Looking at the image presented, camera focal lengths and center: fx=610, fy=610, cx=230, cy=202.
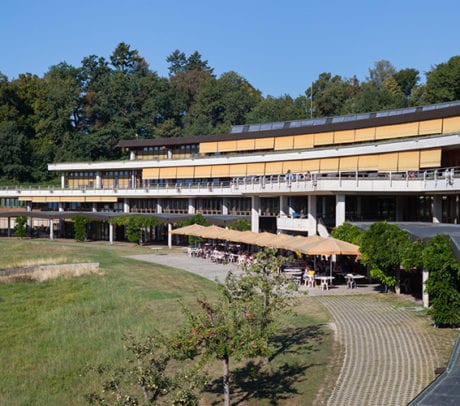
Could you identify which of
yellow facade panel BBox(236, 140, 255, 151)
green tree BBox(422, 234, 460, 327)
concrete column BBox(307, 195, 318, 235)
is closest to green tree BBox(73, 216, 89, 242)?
yellow facade panel BBox(236, 140, 255, 151)

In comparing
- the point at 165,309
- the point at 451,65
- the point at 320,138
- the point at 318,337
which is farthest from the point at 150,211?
the point at 318,337

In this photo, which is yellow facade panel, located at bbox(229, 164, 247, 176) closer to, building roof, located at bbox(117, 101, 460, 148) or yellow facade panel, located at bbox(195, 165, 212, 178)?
yellow facade panel, located at bbox(195, 165, 212, 178)

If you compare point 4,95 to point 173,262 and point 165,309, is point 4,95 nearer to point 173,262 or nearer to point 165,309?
point 173,262

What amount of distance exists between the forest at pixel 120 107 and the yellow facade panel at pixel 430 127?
37.2 metres

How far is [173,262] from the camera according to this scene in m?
44.2

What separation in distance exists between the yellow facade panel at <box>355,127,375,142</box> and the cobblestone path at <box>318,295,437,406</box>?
30.6 meters

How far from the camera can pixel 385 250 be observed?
24.9m

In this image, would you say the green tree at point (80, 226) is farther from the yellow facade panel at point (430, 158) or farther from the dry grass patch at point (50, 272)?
the yellow facade panel at point (430, 158)

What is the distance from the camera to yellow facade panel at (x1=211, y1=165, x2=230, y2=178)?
65562 millimetres

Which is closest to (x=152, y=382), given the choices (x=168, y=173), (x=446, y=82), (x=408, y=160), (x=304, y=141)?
(x=408, y=160)

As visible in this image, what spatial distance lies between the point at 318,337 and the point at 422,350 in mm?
3423

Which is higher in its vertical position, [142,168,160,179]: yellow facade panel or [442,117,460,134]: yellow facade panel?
[442,117,460,134]: yellow facade panel

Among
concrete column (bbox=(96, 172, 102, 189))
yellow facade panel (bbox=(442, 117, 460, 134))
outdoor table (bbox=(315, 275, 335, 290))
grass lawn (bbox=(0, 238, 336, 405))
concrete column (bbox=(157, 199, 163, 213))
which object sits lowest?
grass lawn (bbox=(0, 238, 336, 405))

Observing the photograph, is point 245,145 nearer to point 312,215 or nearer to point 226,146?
point 226,146
